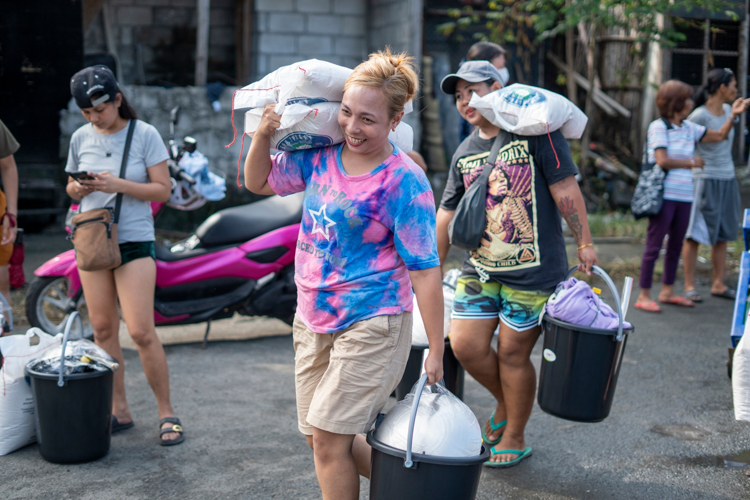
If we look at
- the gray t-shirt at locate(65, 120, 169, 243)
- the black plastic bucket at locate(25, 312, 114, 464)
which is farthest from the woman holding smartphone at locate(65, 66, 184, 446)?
the black plastic bucket at locate(25, 312, 114, 464)

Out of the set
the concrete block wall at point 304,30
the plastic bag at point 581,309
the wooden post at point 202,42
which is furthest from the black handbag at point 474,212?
the concrete block wall at point 304,30

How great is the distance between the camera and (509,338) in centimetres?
331

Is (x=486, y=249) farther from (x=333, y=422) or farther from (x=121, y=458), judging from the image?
(x=121, y=458)

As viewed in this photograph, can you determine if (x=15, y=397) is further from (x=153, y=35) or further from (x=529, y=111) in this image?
(x=153, y=35)

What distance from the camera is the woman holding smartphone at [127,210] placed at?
357cm

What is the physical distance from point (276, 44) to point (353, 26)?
1.28 m

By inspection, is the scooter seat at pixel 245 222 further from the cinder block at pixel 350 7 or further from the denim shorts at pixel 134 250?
the cinder block at pixel 350 7

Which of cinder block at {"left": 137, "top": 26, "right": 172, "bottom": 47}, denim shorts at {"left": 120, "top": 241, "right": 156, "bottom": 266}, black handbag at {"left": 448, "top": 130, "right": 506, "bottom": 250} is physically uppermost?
cinder block at {"left": 137, "top": 26, "right": 172, "bottom": 47}

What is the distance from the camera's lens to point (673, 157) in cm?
628

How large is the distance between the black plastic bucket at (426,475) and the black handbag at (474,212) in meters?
1.21

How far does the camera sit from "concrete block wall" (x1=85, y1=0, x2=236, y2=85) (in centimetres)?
→ 1128

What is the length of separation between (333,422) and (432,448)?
352 mm

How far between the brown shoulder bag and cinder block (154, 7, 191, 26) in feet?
29.1

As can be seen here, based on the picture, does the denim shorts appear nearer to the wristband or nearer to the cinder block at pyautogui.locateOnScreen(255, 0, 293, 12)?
the wristband
